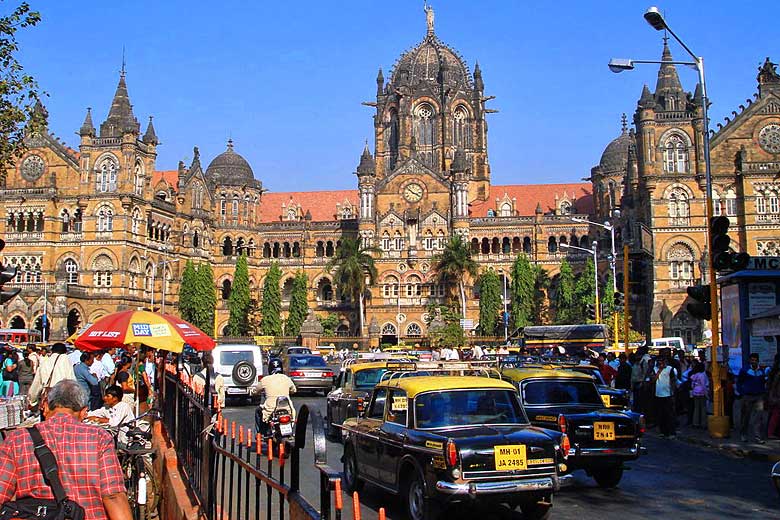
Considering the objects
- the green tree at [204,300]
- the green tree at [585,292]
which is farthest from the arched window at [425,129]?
the green tree at [204,300]

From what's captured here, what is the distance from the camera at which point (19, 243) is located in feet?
231

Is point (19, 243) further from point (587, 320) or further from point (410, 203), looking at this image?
point (587, 320)

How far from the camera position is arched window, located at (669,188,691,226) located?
204ft

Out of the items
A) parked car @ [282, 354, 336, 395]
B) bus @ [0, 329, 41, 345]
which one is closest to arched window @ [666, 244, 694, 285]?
parked car @ [282, 354, 336, 395]

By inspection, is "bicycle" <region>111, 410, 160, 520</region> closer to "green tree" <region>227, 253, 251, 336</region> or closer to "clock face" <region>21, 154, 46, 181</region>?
"green tree" <region>227, 253, 251, 336</region>

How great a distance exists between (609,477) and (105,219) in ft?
205

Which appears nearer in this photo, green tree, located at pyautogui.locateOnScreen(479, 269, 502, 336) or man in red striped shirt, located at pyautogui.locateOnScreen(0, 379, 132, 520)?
man in red striped shirt, located at pyautogui.locateOnScreen(0, 379, 132, 520)

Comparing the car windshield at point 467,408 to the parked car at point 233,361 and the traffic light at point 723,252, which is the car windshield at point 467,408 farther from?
the parked car at point 233,361

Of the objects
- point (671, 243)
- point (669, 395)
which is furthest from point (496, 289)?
point (669, 395)

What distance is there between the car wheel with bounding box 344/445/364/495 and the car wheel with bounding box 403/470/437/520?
5.76 ft

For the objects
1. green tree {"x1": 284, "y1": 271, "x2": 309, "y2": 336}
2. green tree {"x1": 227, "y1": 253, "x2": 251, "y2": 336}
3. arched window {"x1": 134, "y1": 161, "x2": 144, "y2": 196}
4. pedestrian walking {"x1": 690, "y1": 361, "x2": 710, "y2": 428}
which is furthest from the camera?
green tree {"x1": 227, "y1": 253, "x2": 251, "y2": 336}

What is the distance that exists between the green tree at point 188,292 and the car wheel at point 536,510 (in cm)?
6425

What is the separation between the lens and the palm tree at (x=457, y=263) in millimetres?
70750

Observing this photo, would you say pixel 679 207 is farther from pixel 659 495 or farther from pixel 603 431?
pixel 659 495
